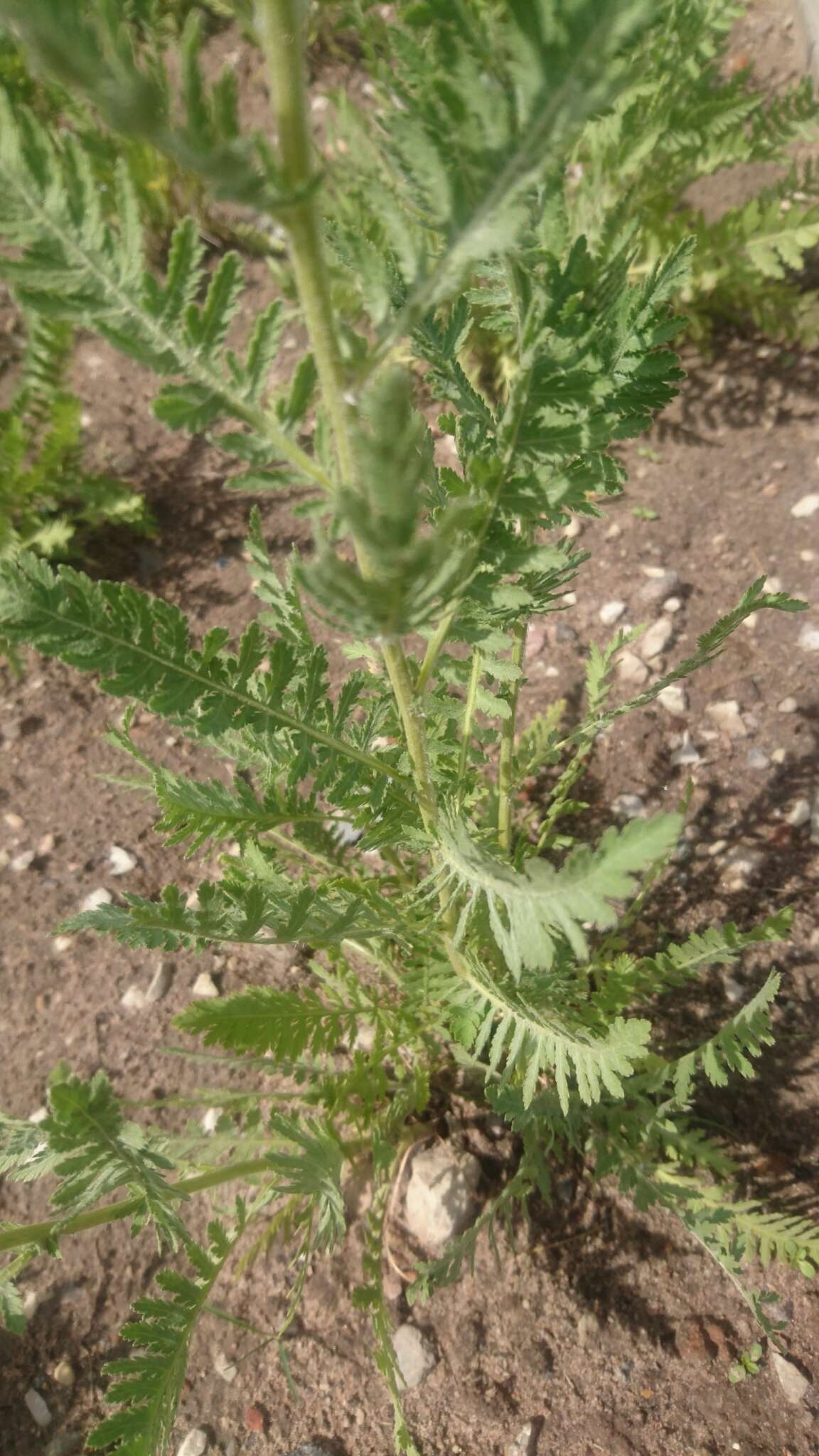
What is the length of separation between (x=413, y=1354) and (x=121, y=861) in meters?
1.03

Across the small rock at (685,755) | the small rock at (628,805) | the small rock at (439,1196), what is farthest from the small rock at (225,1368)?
the small rock at (685,755)

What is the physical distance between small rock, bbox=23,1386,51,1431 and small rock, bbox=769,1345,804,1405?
107 centimetres

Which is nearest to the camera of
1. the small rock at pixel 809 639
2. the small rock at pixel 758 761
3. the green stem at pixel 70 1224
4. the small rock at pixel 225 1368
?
the green stem at pixel 70 1224

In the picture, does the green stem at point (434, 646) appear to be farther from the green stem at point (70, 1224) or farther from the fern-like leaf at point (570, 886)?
the green stem at point (70, 1224)

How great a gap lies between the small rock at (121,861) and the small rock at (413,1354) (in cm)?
97

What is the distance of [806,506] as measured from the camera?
6.84ft

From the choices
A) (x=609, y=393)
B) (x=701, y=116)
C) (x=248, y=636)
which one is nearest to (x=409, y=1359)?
(x=248, y=636)

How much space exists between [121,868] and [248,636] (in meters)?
1.22

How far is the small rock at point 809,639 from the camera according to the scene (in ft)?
6.20

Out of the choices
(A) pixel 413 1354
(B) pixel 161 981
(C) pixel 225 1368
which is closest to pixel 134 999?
(B) pixel 161 981

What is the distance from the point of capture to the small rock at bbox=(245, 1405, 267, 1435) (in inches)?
54.2

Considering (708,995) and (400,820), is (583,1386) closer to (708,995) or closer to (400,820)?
(708,995)

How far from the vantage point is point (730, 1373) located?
1.33 metres

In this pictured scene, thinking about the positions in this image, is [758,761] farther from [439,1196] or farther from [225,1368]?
[225,1368]
